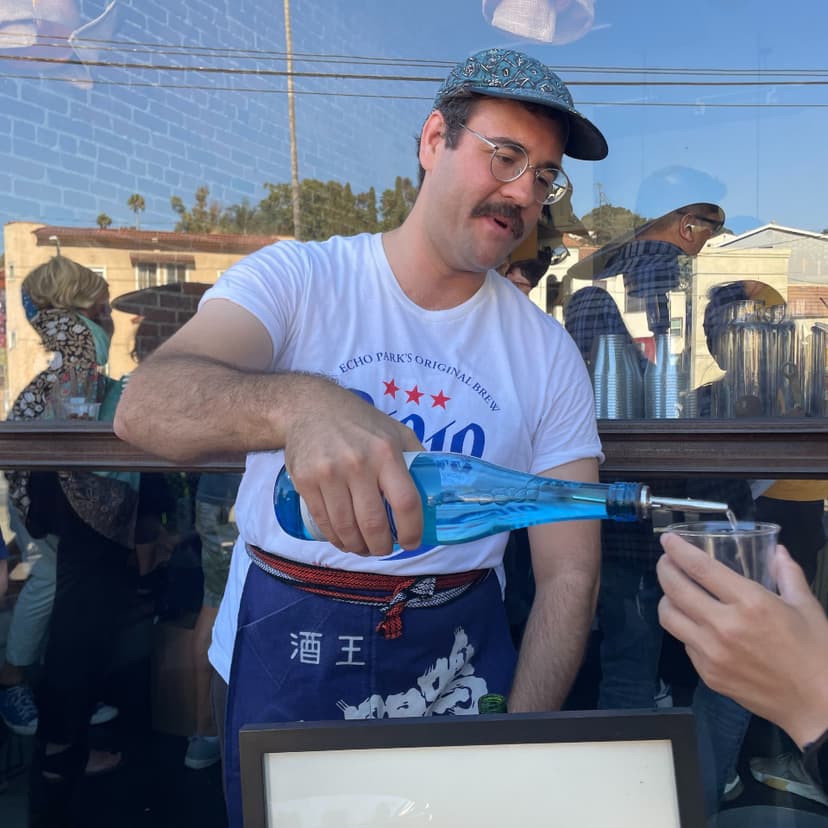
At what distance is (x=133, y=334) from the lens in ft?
10.5

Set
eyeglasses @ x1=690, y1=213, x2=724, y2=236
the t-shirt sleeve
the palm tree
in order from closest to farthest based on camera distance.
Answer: the t-shirt sleeve < eyeglasses @ x1=690, y1=213, x2=724, y2=236 < the palm tree

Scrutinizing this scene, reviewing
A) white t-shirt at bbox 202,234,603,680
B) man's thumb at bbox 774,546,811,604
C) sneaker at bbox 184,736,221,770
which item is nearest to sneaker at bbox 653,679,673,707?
white t-shirt at bbox 202,234,603,680

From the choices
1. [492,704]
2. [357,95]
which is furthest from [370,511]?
[357,95]

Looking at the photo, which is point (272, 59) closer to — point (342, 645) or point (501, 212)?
point (501, 212)

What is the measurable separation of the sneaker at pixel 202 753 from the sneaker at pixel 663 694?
135 cm

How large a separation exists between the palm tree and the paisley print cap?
7.47 ft

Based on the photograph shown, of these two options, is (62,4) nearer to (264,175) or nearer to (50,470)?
(264,175)

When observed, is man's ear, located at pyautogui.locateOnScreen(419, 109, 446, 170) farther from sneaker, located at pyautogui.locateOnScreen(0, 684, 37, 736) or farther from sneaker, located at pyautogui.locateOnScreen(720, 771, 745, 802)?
sneaker, located at pyautogui.locateOnScreen(0, 684, 37, 736)

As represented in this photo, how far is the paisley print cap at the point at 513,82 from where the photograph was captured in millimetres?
1303

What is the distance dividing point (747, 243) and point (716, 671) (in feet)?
7.43

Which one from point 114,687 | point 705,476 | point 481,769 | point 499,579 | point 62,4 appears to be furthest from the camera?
point 62,4

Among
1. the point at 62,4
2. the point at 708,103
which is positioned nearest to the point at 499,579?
the point at 708,103

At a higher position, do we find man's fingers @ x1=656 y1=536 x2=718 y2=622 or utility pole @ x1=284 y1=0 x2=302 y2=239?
utility pole @ x1=284 y1=0 x2=302 y2=239

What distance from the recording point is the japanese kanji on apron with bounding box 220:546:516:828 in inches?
52.0
